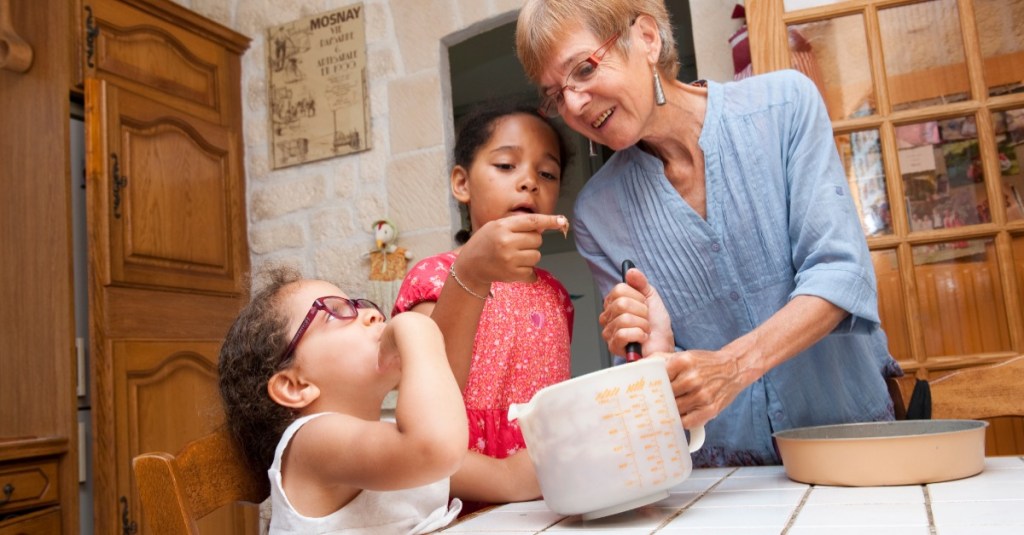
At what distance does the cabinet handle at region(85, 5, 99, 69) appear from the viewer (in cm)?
263

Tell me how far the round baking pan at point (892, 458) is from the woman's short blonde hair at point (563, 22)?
0.70 meters

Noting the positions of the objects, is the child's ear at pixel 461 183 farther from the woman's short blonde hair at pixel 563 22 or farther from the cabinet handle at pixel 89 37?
the cabinet handle at pixel 89 37

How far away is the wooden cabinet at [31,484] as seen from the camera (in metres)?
2.24

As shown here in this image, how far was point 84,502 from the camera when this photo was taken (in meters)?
2.53

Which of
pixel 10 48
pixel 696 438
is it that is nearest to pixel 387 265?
pixel 10 48

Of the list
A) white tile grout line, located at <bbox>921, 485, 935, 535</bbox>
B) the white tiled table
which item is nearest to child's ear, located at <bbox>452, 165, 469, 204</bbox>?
the white tiled table

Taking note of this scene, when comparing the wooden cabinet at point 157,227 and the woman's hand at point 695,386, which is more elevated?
the wooden cabinet at point 157,227

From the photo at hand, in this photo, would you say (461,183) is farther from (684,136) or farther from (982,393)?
(982,393)

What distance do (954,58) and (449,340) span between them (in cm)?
170

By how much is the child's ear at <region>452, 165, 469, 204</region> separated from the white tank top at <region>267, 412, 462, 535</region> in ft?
2.24

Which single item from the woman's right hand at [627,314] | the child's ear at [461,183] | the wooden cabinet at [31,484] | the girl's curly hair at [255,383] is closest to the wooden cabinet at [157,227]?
the wooden cabinet at [31,484]

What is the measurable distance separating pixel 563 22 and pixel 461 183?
40 centimetres

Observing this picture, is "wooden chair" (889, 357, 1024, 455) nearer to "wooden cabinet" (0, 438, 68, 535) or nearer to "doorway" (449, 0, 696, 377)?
"doorway" (449, 0, 696, 377)

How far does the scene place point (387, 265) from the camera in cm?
282
